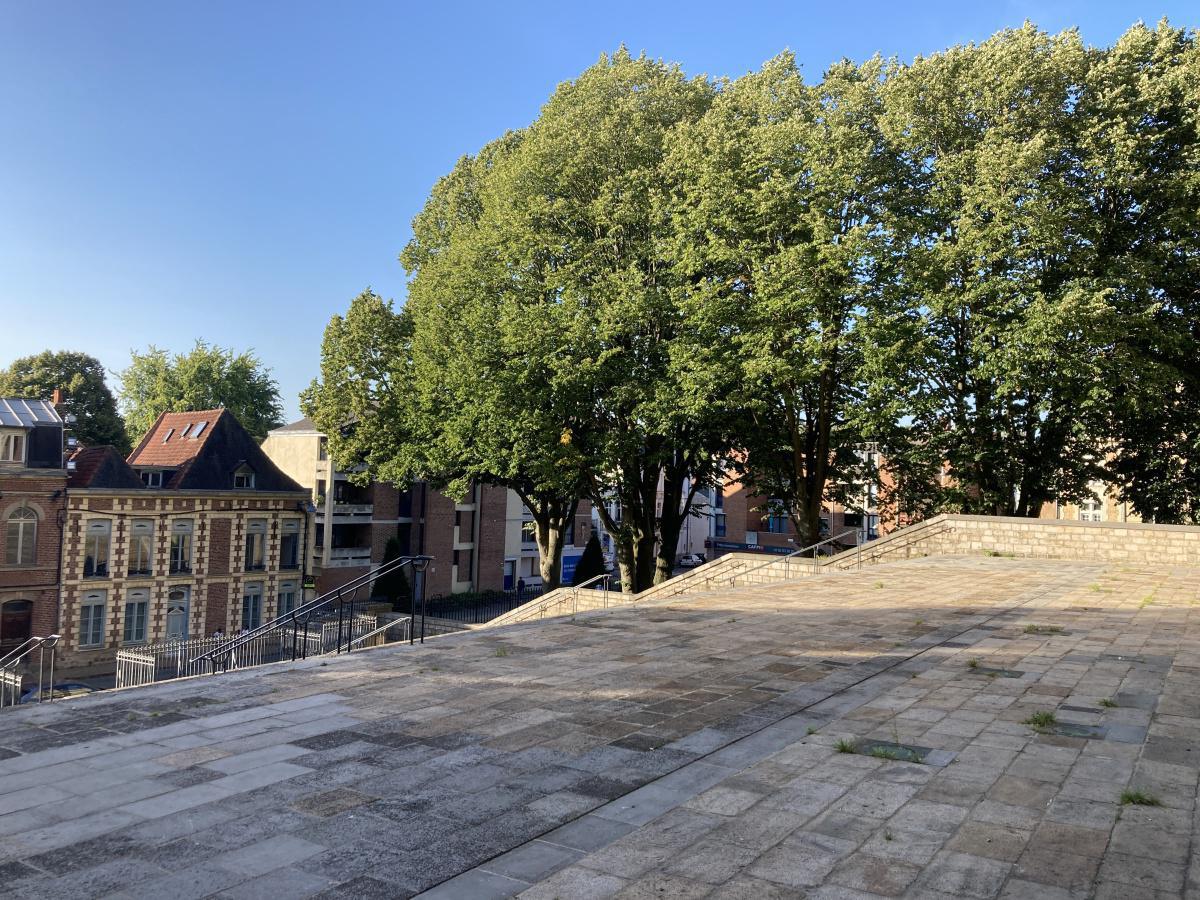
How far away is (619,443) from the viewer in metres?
25.0

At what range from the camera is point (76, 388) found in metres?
51.3

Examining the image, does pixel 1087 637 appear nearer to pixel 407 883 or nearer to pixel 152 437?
pixel 407 883

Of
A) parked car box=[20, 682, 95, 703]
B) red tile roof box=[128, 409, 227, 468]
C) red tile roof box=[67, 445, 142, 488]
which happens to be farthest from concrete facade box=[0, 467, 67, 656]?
red tile roof box=[128, 409, 227, 468]

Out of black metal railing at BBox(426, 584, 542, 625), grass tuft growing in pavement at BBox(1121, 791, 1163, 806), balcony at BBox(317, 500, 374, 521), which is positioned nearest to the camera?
grass tuft growing in pavement at BBox(1121, 791, 1163, 806)

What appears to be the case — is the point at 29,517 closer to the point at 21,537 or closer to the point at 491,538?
the point at 21,537

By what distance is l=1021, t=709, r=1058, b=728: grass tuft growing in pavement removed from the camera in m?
7.19

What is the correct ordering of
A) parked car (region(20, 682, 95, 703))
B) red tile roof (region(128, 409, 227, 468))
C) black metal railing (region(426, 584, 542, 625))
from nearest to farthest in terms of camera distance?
1. parked car (region(20, 682, 95, 703))
2. red tile roof (region(128, 409, 227, 468))
3. black metal railing (region(426, 584, 542, 625))

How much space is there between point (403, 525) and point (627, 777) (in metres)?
39.7

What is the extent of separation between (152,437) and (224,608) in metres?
10.3

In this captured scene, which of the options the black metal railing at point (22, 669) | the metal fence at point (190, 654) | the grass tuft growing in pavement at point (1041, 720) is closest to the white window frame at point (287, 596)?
the metal fence at point (190, 654)

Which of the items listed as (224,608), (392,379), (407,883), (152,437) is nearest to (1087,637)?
(407,883)

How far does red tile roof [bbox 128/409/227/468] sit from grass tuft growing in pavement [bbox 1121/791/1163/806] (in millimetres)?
36756

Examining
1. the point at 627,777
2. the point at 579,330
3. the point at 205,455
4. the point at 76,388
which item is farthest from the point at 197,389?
the point at 627,777

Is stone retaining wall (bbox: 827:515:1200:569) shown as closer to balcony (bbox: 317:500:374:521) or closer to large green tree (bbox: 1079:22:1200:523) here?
large green tree (bbox: 1079:22:1200:523)
